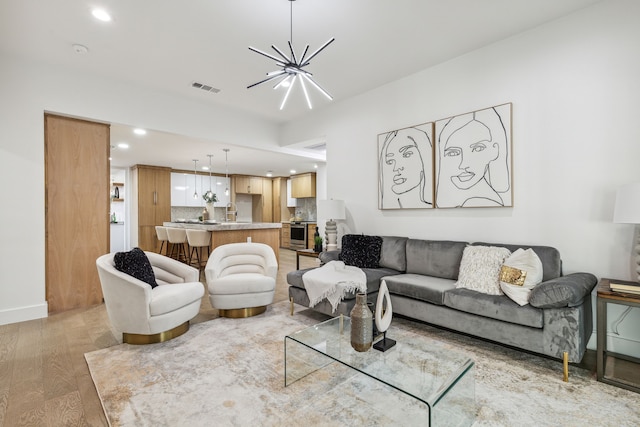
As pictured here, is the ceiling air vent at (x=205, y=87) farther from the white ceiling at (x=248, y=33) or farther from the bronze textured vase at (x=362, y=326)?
the bronze textured vase at (x=362, y=326)

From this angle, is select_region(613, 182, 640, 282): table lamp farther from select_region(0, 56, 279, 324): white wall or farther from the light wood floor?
select_region(0, 56, 279, 324): white wall

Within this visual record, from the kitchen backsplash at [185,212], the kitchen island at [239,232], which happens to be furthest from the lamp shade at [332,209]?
the kitchen backsplash at [185,212]

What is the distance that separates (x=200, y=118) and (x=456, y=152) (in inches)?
149

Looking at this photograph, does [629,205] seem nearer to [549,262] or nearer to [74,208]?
[549,262]

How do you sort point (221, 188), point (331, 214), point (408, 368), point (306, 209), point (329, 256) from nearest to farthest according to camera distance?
point (408, 368) < point (329, 256) < point (331, 214) < point (221, 188) < point (306, 209)

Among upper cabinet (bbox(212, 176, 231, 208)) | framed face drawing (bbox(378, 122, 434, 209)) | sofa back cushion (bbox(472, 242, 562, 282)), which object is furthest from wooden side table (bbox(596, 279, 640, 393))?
upper cabinet (bbox(212, 176, 231, 208))

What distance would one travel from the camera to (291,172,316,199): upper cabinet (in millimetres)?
9039

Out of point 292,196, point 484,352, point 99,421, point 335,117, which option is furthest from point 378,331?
point 292,196

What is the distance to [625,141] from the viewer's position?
252cm

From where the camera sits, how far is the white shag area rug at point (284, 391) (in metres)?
1.75

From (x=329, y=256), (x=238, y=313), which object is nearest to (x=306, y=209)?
(x=329, y=256)

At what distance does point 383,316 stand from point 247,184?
336 inches

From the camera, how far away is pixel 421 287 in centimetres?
294

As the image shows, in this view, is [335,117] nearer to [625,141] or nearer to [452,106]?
[452,106]
